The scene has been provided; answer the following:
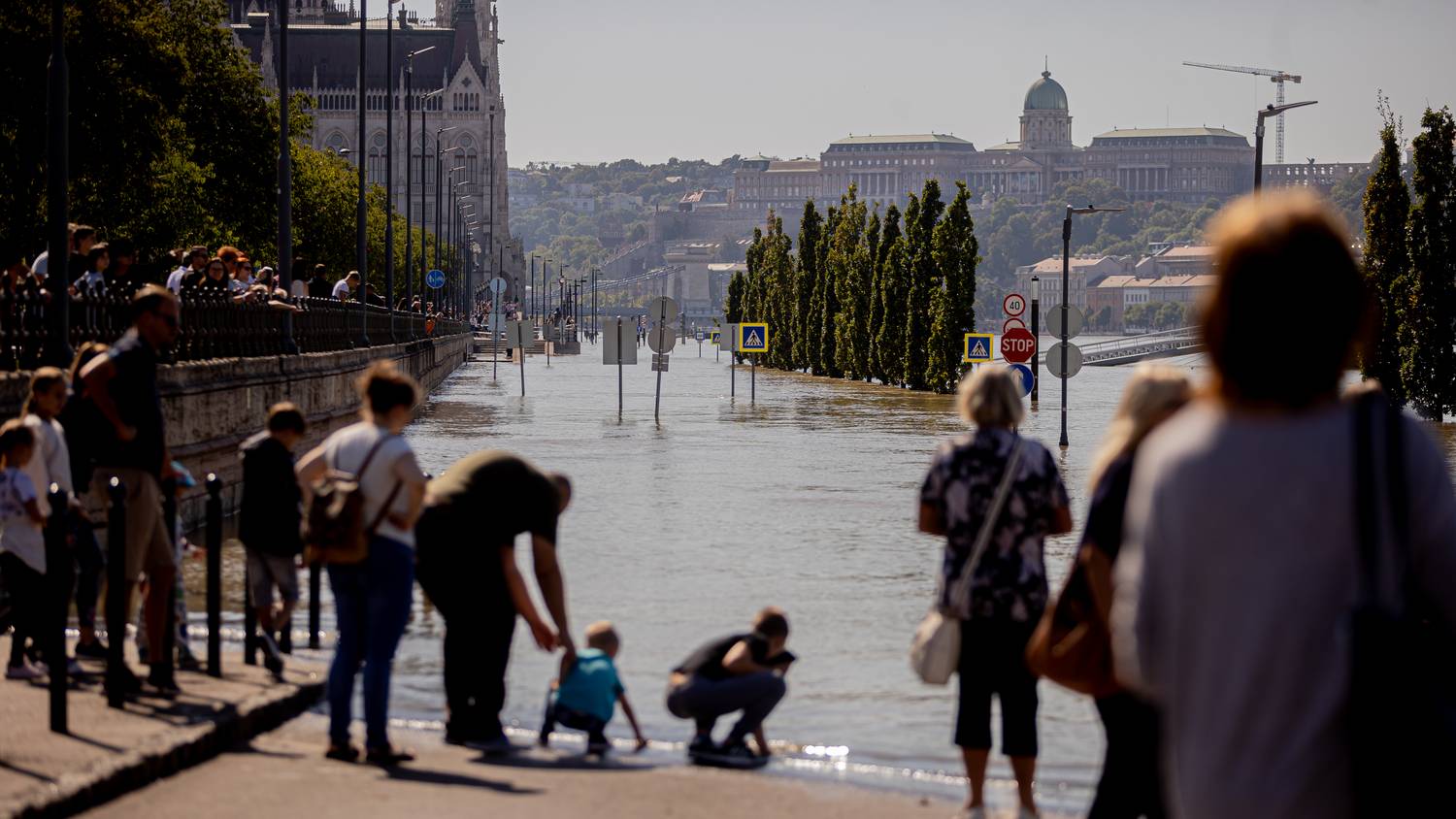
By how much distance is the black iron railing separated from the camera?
61.5 ft

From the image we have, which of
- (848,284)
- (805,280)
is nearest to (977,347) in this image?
(848,284)

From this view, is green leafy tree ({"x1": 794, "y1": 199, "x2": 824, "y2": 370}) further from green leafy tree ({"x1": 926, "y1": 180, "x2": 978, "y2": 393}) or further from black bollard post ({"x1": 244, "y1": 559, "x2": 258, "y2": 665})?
black bollard post ({"x1": 244, "y1": 559, "x2": 258, "y2": 665})

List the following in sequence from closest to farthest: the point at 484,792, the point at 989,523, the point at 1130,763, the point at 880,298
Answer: the point at 1130,763 → the point at 989,523 → the point at 484,792 → the point at 880,298

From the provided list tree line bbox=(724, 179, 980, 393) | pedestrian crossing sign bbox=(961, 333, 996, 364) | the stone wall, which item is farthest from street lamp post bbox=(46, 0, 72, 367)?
tree line bbox=(724, 179, 980, 393)

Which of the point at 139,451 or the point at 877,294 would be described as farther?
the point at 877,294

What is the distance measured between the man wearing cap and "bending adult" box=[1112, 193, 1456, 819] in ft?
21.2

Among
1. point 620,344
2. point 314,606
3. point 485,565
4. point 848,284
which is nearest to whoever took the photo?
point 485,565

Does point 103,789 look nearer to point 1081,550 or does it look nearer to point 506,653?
point 506,653

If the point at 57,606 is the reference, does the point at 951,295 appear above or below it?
above

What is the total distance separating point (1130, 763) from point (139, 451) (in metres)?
5.80

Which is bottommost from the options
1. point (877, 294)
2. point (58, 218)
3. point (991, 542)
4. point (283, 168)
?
point (991, 542)

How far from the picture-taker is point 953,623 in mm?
8617

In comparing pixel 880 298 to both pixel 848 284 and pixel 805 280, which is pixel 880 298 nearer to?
pixel 848 284

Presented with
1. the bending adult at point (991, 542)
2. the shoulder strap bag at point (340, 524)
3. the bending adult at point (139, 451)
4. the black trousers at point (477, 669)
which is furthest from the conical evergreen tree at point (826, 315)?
the bending adult at point (991, 542)
